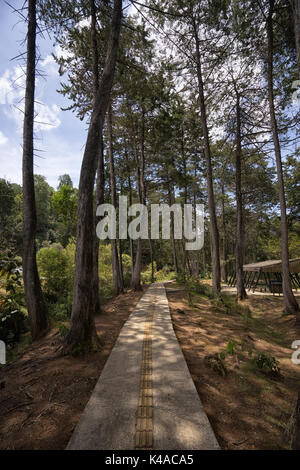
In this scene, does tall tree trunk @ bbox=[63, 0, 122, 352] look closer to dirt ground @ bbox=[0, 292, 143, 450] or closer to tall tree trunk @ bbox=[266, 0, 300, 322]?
dirt ground @ bbox=[0, 292, 143, 450]

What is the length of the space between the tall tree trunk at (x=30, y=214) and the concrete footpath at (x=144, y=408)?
2.89m

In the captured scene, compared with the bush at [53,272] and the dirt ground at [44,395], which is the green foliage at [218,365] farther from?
the bush at [53,272]

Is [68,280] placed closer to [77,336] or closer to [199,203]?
[77,336]

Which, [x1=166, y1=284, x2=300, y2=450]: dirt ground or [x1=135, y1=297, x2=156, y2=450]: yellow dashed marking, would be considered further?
[x1=166, y1=284, x2=300, y2=450]: dirt ground

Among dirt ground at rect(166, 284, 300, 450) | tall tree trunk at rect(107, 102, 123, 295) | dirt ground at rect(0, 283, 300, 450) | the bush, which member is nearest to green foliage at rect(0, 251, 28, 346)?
dirt ground at rect(0, 283, 300, 450)

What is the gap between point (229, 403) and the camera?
255 centimetres

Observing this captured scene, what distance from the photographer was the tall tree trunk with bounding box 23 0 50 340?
554 cm

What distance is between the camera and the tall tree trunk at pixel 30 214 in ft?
18.2

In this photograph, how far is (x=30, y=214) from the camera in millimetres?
5566

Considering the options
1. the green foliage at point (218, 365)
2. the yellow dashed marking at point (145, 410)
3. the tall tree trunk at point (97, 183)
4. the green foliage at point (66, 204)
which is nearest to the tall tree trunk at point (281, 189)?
the green foliage at point (218, 365)

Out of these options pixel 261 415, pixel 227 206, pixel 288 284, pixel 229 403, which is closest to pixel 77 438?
pixel 229 403

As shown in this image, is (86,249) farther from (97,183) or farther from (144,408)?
(97,183)

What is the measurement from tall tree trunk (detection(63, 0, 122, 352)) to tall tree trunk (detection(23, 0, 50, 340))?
2.10 metres

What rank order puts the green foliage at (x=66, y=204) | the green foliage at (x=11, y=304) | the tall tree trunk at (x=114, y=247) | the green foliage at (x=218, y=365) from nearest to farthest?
the green foliage at (x=218, y=365) < the green foliage at (x=11, y=304) < the tall tree trunk at (x=114, y=247) < the green foliage at (x=66, y=204)
